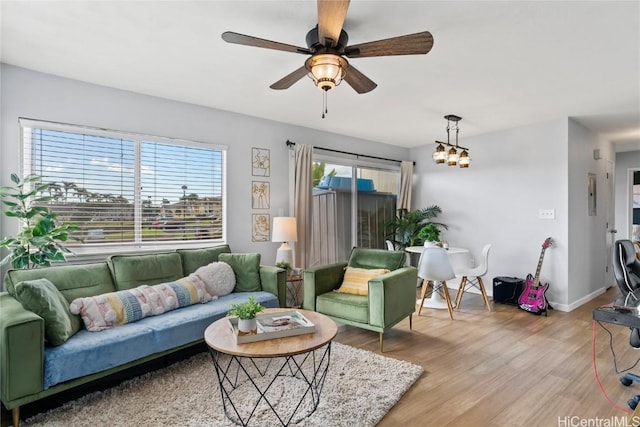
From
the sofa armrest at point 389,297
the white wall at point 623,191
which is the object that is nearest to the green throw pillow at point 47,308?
the sofa armrest at point 389,297

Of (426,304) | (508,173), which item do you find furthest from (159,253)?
(508,173)

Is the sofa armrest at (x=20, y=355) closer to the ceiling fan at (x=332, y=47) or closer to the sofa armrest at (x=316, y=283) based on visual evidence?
the ceiling fan at (x=332, y=47)

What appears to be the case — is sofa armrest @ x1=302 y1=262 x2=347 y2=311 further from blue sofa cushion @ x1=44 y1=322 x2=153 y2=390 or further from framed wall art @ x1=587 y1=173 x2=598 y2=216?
framed wall art @ x1=587 y1=173 x2=598 y2=216

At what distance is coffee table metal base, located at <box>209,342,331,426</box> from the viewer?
2098 millimetres

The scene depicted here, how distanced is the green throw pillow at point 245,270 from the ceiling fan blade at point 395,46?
236 centimetres

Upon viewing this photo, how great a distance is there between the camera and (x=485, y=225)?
521cm

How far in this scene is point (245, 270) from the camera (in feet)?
11.8

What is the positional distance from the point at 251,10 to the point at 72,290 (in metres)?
2.42

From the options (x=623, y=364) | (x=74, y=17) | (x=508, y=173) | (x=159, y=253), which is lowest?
(x=623, y=364)

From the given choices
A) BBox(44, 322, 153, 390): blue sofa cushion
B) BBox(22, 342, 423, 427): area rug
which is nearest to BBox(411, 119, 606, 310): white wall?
BBox(22, 342, 423, 427): area rug

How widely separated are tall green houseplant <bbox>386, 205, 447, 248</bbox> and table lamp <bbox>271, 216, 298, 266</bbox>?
2.19 metres

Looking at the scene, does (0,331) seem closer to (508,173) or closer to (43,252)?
(43,252)

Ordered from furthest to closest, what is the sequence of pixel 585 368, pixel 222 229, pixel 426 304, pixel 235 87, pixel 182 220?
pixel 426 304 < pixel 222 229 < pixel 182 220 < pixel 235 87 < pixel 585 368

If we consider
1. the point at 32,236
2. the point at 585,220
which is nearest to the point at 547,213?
the point at 585,220
